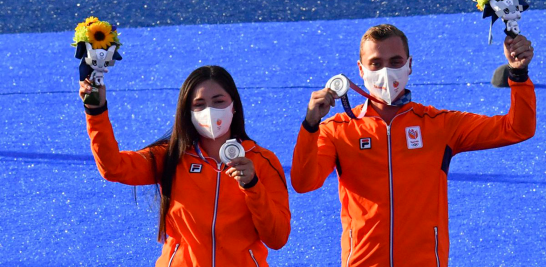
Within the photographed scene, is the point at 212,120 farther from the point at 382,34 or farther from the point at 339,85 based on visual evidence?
the point at 382,34

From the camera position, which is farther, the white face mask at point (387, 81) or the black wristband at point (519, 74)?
the white face mask at point (387, 81)

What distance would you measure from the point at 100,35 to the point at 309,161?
0.83m

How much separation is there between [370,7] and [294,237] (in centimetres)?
333

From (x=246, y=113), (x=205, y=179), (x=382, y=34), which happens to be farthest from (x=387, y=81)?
(x=246, y=113)

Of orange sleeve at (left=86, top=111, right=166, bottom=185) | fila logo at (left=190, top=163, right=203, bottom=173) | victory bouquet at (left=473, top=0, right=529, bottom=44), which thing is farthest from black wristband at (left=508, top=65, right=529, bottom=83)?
orange sleeve at (left=86, top=111, right=166, bottom=185)

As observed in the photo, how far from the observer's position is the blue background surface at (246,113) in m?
5.51

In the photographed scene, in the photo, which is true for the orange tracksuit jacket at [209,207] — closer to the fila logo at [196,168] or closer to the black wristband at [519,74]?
the fila logo at [196,168]

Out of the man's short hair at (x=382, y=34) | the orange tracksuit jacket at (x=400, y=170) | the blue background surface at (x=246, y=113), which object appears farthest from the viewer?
the blue background surface at (x=246, y=113)

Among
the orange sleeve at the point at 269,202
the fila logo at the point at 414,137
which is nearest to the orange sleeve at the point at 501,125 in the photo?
the fila logo at the point at 414,137

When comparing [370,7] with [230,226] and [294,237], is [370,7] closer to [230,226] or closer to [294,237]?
[294,237]

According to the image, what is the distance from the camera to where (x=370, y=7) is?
8.38 metres

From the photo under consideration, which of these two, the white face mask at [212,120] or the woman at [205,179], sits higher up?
the white face mask at [212,120]

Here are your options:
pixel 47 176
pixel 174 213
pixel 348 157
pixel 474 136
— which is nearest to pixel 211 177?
pixel 174 213

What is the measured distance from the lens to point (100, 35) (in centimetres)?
343
